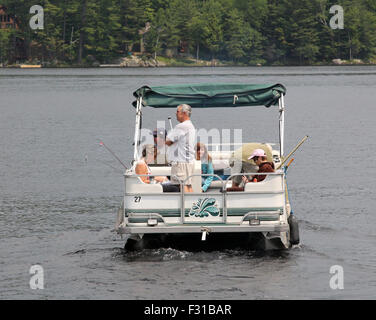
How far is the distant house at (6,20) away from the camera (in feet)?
550

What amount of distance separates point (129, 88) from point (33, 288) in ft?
222

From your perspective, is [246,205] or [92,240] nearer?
[246,205]

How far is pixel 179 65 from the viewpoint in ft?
523

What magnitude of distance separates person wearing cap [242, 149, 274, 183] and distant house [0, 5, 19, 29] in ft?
519

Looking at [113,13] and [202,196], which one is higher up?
[113,13]

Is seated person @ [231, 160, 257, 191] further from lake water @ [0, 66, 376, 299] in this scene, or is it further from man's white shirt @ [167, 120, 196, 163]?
lake water @ [0, 66, 376, 299]

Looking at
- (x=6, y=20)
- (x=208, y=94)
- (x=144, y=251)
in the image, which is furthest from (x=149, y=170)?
(x=6, y=20)

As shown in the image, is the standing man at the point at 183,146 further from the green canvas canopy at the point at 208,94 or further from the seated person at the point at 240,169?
the green canvas canopy at the point at 208,94

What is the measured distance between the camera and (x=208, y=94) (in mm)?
15469

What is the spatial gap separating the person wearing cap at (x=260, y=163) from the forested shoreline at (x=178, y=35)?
145339 mm

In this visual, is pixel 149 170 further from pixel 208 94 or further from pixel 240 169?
pixel 208 94

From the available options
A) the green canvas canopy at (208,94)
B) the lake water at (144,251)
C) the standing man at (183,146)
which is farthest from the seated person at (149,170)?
the lake water at (144,251)
